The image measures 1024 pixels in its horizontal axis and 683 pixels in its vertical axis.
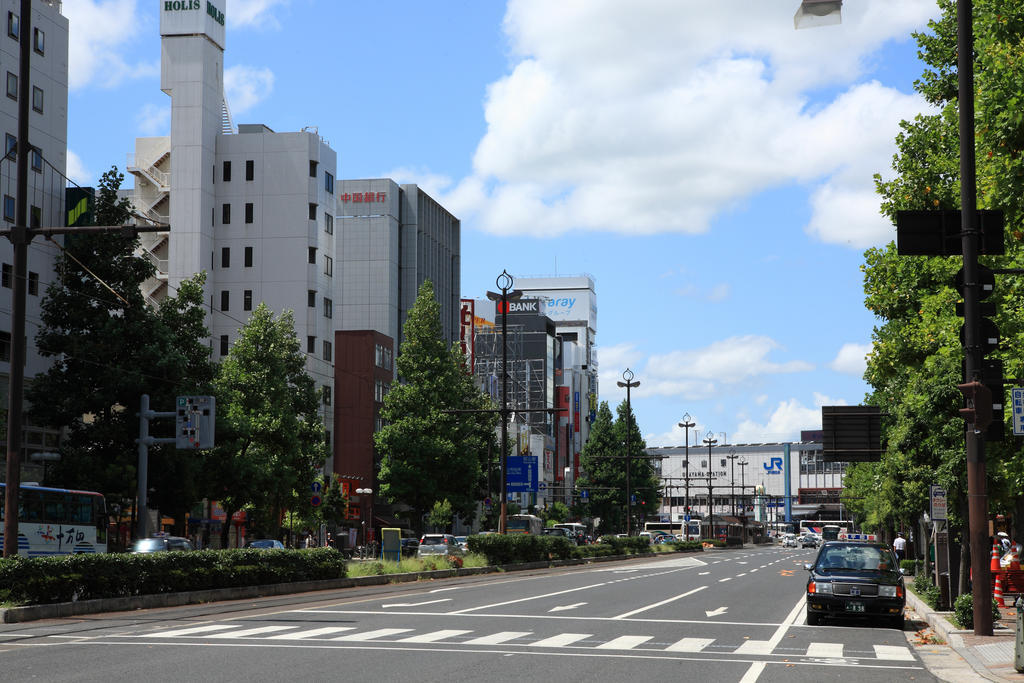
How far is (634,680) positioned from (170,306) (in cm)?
3660

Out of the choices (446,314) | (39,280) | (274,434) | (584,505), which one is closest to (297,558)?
(274,434)

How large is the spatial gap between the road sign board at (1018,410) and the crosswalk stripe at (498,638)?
7852 millimetres

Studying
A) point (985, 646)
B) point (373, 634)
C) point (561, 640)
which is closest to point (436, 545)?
point (373, 634)

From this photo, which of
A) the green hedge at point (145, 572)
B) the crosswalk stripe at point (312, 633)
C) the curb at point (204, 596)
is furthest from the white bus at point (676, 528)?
the crosswalk stripe at point (312, 633)

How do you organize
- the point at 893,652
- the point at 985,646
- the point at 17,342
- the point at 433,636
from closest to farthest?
the point at 985,646
the point at 893,652
the point at 433,636
the point at 17,342

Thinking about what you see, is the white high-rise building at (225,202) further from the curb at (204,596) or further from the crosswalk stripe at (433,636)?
the crosswalk stripe at (433,636)

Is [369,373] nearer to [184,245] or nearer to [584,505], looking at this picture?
[184,245]

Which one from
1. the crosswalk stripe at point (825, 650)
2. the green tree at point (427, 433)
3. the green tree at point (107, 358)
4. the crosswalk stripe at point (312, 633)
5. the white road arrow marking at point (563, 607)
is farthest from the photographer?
the green tree at point (427, 433)

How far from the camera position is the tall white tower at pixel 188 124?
3319 inches

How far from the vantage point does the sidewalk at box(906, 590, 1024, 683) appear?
1316cm

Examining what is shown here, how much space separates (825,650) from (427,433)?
49277 millimetres

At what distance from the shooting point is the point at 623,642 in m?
17.2

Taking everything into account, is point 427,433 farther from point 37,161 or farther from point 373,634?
point 373,634

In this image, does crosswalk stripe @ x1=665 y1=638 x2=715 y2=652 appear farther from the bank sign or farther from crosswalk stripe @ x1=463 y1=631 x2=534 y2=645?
the bank sign
